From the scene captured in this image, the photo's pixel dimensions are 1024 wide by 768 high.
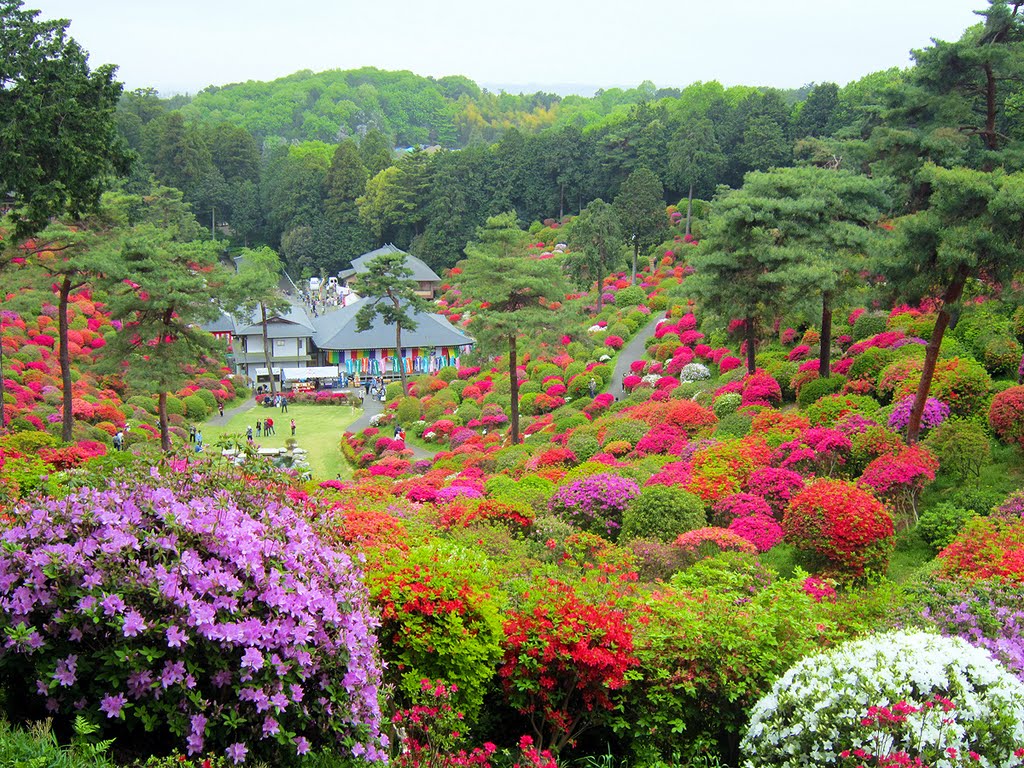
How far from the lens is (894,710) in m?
4.96

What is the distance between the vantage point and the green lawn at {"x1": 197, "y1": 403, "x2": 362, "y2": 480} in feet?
99.2

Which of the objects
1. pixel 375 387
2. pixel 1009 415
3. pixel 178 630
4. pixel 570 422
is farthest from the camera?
pixel 375 387

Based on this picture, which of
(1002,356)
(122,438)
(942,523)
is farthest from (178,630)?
(122,438)

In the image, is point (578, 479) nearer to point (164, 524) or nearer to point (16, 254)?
point (164, 524)

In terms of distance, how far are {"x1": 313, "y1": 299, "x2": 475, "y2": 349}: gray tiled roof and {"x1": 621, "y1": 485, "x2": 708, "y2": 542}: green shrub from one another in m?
34.9

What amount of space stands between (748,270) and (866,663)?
53.0ft

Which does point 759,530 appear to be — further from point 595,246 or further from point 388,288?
point 595,246

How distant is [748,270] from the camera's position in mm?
20672

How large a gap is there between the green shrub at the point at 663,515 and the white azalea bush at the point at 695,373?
14362mm

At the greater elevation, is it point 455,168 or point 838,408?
point 455,168

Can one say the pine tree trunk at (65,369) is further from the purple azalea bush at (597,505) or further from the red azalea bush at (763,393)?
the red azalea bush at (763,393)

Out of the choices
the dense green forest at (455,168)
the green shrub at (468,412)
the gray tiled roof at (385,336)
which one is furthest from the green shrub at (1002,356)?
the dense green forest at (455,168)

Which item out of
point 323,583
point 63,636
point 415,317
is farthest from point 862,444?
point 415,317

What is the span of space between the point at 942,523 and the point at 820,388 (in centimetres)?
733
